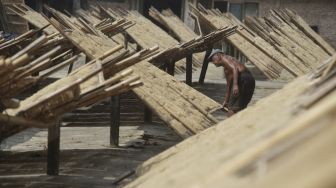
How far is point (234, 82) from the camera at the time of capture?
9.42 m

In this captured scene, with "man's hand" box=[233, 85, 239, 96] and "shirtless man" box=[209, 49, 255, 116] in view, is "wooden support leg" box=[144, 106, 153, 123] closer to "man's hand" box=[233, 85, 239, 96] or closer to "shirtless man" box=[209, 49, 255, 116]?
"shirtless man" box=[209, 49, 255, 116]

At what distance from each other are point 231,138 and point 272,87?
11896 millimetres

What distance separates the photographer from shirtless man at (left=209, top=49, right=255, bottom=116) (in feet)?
30.8

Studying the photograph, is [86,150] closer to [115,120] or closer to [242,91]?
[115,120]

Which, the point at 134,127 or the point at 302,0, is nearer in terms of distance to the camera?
the point at 134,127

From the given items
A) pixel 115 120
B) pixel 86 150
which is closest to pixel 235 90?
pixel 115 120

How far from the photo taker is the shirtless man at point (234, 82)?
9.38 metres

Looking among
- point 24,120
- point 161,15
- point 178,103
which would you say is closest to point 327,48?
point 161,15

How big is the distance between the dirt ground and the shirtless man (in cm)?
111

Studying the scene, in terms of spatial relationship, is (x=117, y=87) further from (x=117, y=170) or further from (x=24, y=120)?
(x=117, y=170)

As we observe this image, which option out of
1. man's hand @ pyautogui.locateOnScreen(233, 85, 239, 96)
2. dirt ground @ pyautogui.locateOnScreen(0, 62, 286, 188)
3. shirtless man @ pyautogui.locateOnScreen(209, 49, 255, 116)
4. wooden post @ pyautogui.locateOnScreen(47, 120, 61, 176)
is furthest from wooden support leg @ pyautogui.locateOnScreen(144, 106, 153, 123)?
wooden post @ pyautogui.locateOnScreen(47, 120, 61, 176)

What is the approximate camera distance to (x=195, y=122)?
6.87 metres

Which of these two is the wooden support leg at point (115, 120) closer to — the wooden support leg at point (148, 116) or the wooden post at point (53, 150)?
the wooden post at point (53, 150)

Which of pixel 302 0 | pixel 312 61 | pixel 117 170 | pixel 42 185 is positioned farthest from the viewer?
pixel 302 0
